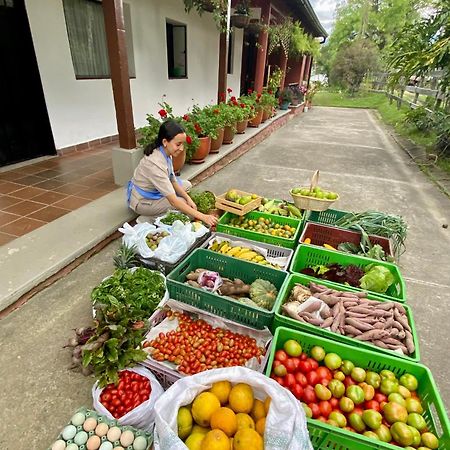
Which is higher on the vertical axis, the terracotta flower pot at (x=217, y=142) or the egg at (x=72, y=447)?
the terracotta flower pot at (x=217, y=142)

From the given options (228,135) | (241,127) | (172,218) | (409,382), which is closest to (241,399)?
(409,382)

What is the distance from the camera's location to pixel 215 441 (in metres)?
1.10

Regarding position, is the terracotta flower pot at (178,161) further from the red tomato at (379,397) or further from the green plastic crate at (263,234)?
the red tomato at (379,397)

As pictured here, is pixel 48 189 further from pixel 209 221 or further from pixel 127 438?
pixel 127 438

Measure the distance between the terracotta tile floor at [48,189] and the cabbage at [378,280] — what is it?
3.10 metres

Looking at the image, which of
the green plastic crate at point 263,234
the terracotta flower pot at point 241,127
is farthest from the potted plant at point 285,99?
the green plastic crate at point 263,234

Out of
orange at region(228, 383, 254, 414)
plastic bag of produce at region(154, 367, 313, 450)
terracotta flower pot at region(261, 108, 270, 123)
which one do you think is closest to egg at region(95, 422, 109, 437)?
plastic bag of produce at region(154, 367, 313, 450)

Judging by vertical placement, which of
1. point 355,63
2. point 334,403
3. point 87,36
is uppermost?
point 355,63

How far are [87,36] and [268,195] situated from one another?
13.5 ft

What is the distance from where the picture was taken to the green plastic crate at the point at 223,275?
190 cm

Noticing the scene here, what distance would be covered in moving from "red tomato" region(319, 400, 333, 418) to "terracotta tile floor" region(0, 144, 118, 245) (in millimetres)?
2933

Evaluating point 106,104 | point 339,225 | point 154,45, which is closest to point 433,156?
point 339,225

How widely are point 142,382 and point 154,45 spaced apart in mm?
6934

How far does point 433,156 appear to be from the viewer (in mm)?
7289
